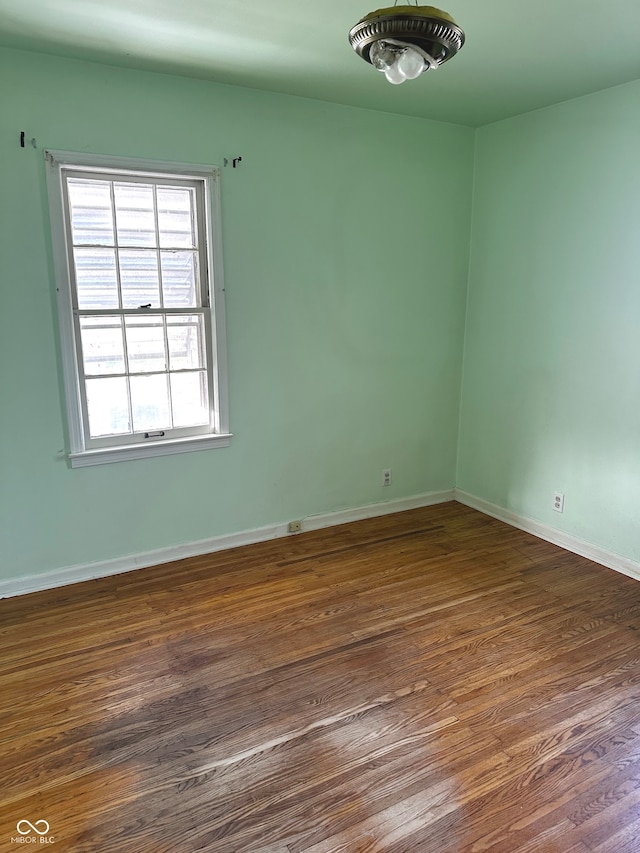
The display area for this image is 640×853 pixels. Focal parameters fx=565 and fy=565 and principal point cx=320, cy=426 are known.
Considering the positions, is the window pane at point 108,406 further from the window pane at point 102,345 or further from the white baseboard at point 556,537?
the white baseboard at point 556,537

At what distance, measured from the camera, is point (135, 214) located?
9.86 ft

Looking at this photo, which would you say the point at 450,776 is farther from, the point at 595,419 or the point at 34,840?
the point at 595,419

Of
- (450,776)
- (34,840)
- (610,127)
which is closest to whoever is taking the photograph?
(34,840)

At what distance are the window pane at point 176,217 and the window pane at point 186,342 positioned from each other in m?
0.41

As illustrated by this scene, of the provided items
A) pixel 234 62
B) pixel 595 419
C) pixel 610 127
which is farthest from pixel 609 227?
pixel 234 62

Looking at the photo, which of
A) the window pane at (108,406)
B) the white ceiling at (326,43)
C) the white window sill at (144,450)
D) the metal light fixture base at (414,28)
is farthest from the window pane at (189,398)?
the metal light fixture base at (414,28)

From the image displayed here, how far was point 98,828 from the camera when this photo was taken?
5.55ft

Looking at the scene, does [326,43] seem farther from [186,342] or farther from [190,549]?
[190,549]

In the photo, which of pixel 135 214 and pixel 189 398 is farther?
pixel 189 398

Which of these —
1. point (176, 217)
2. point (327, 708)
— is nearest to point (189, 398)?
point (176, 217)

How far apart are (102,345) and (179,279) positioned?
22.2 inches

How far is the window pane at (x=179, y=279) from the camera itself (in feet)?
10.3

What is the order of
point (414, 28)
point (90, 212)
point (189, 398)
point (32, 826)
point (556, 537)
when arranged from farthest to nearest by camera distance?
point (556, 537) → point (189, 398) → point (90, 212) → point (32, 826) → point (414, 28)

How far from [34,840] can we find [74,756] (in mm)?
319
